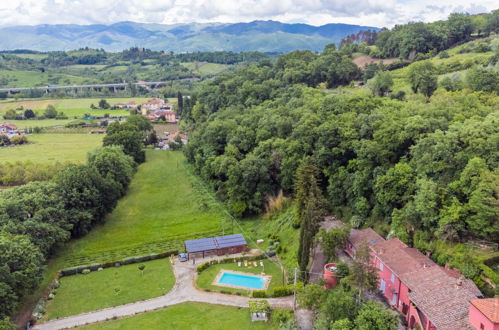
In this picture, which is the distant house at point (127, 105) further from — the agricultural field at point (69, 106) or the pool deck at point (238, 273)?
the pool deck at point (238, 273)

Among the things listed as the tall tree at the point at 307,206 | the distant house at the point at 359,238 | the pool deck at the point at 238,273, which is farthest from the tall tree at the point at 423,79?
the pool deck at the point at 238,273

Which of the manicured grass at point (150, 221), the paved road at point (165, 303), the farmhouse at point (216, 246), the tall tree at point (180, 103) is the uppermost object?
the tall tree at point (180, 103)

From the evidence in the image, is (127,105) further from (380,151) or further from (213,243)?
(380,151)

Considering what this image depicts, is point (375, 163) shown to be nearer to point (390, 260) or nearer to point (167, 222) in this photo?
point (390, 260)

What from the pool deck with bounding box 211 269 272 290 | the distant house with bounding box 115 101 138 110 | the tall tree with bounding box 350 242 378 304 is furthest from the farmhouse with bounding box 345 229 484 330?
the distant house with bounding box 115 101 138 110

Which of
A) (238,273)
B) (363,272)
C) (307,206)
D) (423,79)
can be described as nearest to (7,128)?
(238,273)

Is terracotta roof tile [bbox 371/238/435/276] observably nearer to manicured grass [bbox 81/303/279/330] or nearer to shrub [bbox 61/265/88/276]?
manicured grass [bbox 81/303/279/330]
